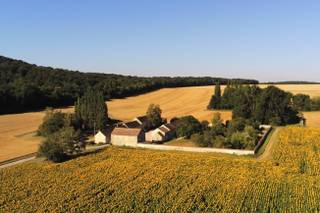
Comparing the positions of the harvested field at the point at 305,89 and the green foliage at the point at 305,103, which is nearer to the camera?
the green foliage at the point at 305,103

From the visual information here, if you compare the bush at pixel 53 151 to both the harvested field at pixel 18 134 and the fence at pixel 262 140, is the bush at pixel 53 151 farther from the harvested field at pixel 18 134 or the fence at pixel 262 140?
the fence at pixel 262 140

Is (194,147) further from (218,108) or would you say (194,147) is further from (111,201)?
(218,108)

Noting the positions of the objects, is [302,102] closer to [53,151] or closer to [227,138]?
[227,138]

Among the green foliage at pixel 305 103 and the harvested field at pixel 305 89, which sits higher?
the harvested field at pixel 305 89

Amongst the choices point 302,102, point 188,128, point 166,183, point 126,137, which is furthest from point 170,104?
point 166,183

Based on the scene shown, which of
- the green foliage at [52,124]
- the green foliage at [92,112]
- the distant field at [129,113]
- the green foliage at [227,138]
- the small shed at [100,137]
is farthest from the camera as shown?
the green foliage at [92,112]

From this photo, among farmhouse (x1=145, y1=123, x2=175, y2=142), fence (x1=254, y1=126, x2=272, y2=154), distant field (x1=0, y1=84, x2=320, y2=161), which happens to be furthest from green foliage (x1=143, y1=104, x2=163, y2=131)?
fence (x1=254, y1=126, x2=272, y2=154)

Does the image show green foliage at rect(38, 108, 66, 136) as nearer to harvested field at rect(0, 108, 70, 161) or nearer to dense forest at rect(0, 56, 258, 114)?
harvested field at rect(0, 108, 70, 161)

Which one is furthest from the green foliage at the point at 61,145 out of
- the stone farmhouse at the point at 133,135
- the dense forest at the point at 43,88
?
the dense forest at the point at 43,88
